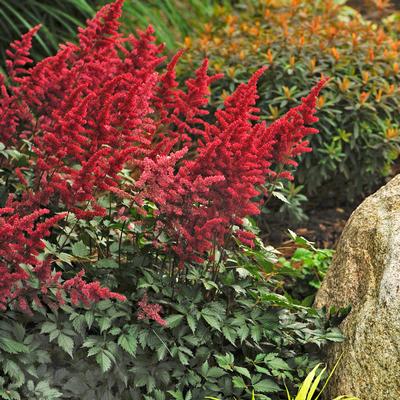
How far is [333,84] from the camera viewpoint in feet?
19.3

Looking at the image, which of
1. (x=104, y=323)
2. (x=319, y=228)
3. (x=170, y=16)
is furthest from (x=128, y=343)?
(x=170, y=16)

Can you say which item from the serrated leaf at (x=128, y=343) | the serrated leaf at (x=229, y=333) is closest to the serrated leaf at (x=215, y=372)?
the serrated leaf at (x=229, y=333)

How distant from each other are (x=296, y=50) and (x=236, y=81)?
23.9 inches

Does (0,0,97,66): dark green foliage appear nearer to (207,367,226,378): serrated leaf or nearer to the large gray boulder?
the large gray boulder

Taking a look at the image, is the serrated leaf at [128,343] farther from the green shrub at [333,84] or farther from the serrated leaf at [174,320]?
the green shrub at [333,84]

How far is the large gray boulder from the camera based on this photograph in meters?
3.42

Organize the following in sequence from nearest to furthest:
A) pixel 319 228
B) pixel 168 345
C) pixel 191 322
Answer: pixel 191 322 → pixel 168 345 → pixel 319 228

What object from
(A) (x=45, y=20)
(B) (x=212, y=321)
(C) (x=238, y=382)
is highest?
(A) (x=45, y=20)

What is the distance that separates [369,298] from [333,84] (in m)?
2.65

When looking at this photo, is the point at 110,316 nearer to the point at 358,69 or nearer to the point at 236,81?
the point at 236,81

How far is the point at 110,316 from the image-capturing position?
323 cm

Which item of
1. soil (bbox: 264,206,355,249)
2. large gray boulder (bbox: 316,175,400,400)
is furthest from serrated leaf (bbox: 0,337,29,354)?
soil (bbox: 264,206,355,249)

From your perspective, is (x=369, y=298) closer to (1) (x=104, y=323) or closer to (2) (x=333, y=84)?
(1) (x=104, y=323)

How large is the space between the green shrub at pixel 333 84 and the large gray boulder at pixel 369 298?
1681 mm
